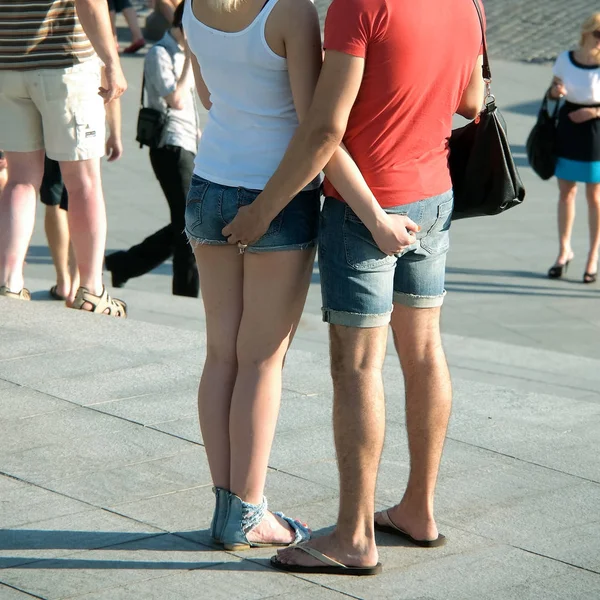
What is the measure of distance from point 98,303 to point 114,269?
4.58ft

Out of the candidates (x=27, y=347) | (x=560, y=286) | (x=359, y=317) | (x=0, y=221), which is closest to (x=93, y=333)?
(x=27, y=347)

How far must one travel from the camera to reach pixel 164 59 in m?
6.89

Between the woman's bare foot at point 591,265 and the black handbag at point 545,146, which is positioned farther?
the black handbag at point 545,146

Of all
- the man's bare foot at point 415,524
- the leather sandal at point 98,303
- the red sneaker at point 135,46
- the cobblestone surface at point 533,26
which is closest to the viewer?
the man's bare foot at point 415,524

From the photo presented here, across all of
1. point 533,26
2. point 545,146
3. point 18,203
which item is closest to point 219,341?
point 18,203

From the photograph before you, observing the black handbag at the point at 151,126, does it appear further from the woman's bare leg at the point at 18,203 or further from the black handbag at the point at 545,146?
the black handbag at the point at 545,146

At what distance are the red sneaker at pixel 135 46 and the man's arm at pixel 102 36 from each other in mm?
12839

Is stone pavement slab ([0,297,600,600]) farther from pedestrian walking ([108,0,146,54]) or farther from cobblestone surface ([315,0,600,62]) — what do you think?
cobblestone surface ([315,0,600,62])

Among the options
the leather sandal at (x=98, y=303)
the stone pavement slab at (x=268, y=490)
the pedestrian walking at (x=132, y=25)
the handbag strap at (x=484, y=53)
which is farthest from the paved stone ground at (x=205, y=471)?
the pedestrian walking at (x=132, y=25)

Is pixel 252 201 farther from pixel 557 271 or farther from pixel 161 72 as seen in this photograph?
pixel 557 271

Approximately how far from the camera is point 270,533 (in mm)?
3453

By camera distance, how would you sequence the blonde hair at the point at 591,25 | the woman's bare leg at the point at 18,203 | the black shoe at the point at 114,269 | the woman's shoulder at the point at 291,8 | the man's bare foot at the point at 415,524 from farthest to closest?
the blonde hair at the point at 591,25
the black shoe at the point at 114,269
the woman's bare leg at the point at 18,203
the man's bare foot at the point at 415,524
the woman's shoulder at the point at 291,8

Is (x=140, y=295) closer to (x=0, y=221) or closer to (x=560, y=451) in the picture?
(x=0, y=221)

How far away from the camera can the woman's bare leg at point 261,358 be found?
10.8 ft
